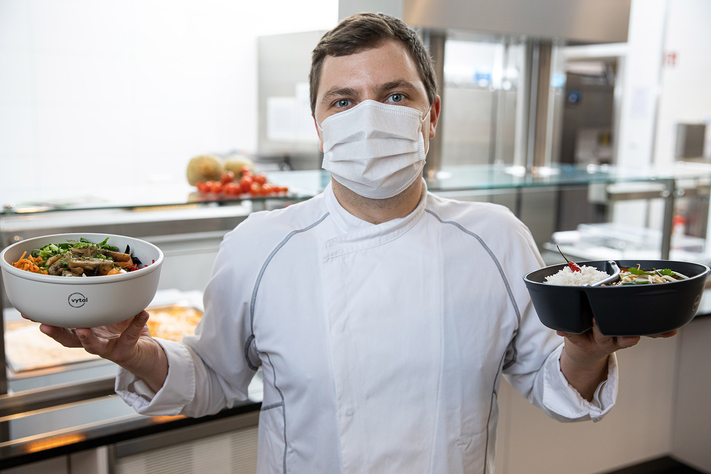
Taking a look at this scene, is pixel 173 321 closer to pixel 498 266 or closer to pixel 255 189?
pixel 255 189

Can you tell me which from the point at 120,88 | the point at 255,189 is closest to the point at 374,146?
the point at 255,189

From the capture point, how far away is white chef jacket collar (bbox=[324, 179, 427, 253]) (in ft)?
3.64

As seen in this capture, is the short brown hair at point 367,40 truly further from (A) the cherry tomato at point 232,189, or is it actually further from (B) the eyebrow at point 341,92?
(A) the cherry tomato at point 232,189

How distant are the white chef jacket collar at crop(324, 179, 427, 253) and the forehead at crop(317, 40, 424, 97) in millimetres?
219

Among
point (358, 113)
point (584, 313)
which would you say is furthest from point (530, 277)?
point (358, 113)

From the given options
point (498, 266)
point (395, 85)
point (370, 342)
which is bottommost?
point (370, 342)

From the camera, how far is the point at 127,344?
0.93 metres

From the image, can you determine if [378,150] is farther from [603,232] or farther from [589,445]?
[603,232]

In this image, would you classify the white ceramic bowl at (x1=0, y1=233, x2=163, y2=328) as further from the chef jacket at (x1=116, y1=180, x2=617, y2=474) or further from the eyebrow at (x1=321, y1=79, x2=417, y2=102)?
the eyebrow at (x1=321, y1=79, x2=417, y2=102)

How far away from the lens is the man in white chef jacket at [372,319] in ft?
3.48

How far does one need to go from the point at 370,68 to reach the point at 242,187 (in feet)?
2.35

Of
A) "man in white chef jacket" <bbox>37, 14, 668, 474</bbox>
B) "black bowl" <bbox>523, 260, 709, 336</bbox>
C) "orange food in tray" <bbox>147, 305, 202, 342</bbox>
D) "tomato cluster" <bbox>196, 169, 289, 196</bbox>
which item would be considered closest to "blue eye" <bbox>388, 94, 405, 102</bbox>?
"man in white chef jacket" <bbox>37, 14, 668, 474</bbox>

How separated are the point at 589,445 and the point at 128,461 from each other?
1439mm

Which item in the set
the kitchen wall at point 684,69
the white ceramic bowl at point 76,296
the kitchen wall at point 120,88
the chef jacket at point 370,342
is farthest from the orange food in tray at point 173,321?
the kitchen wall at point 684,69
